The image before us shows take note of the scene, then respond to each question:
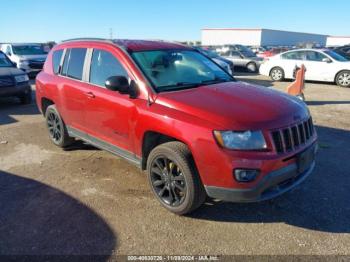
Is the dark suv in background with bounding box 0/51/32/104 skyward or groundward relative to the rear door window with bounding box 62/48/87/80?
groundward

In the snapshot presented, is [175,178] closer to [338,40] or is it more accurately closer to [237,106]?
[237,106]

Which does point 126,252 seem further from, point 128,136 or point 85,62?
point 85,62

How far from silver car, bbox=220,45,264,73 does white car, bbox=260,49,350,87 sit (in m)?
4.21

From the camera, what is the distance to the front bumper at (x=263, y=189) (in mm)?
3178

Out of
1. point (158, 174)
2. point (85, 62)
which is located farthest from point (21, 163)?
point (158, 174)

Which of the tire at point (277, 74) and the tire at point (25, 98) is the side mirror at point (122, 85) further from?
the tire at point (277, 74)

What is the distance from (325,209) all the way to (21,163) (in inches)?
176

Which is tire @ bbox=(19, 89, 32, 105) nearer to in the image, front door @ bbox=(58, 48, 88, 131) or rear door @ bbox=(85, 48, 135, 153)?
front door @ bbox=(58, 48, 88, 131)

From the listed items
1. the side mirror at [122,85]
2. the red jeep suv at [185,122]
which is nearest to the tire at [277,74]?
the red jeep suv at [185,122]

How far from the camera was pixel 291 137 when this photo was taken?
337 cm

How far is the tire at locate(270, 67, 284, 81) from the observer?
15.2 meters

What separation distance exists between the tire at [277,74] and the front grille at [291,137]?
12.2 metres

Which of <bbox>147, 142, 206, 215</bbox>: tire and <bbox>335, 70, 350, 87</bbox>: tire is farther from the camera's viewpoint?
<bbox>335, 70, 350, 87</bbox>: tire

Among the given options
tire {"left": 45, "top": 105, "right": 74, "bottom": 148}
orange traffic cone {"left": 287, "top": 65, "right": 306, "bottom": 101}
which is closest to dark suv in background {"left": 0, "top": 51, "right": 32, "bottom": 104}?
tire {"left": 45, "top": 105, "right": 74, "bottom": 148}
